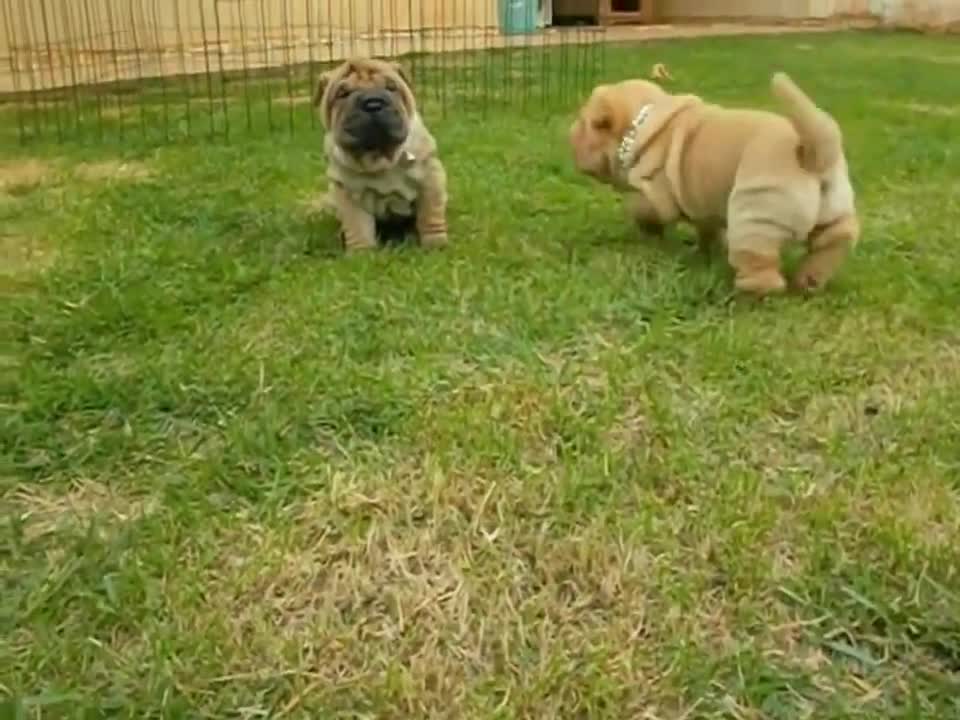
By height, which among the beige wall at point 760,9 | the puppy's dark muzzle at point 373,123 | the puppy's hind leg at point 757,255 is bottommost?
the puppy's hind leg at point 757,255

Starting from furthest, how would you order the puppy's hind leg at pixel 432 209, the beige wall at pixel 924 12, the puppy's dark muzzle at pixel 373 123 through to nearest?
the beige wall at pixel 924 12 < the puppy's hind leg at pixel 432 209 < the puppy's dark muzzle at pixel 373 123

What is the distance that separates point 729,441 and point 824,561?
0.31m

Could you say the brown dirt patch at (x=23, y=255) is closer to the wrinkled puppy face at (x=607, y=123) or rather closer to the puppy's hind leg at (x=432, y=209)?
the puppy's hind leg at (x=432, y=209)

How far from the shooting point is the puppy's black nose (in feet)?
7.34

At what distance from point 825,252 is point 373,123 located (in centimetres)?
90

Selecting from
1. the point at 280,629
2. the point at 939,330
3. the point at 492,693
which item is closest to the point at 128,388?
the point at 280,629

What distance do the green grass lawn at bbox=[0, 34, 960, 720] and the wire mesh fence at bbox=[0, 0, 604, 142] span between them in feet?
6.71

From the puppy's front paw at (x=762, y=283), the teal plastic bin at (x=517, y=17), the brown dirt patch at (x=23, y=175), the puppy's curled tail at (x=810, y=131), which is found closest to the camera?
the puppy's curled tail at (x=810, y=131)

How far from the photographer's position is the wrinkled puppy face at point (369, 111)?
88.2 inches

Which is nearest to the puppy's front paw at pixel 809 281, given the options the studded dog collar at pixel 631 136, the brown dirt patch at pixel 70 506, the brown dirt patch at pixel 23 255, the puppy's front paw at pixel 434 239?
the studded dog collar at pixel 631 136

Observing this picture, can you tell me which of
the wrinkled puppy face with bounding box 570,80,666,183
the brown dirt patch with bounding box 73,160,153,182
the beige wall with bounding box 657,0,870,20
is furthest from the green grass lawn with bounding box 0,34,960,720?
the beige wall with bounding box 657,0,870,20

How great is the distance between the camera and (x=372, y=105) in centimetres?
224

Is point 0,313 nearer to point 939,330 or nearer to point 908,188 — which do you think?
point 939,330

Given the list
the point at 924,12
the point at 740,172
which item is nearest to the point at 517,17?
the point at 924,12
